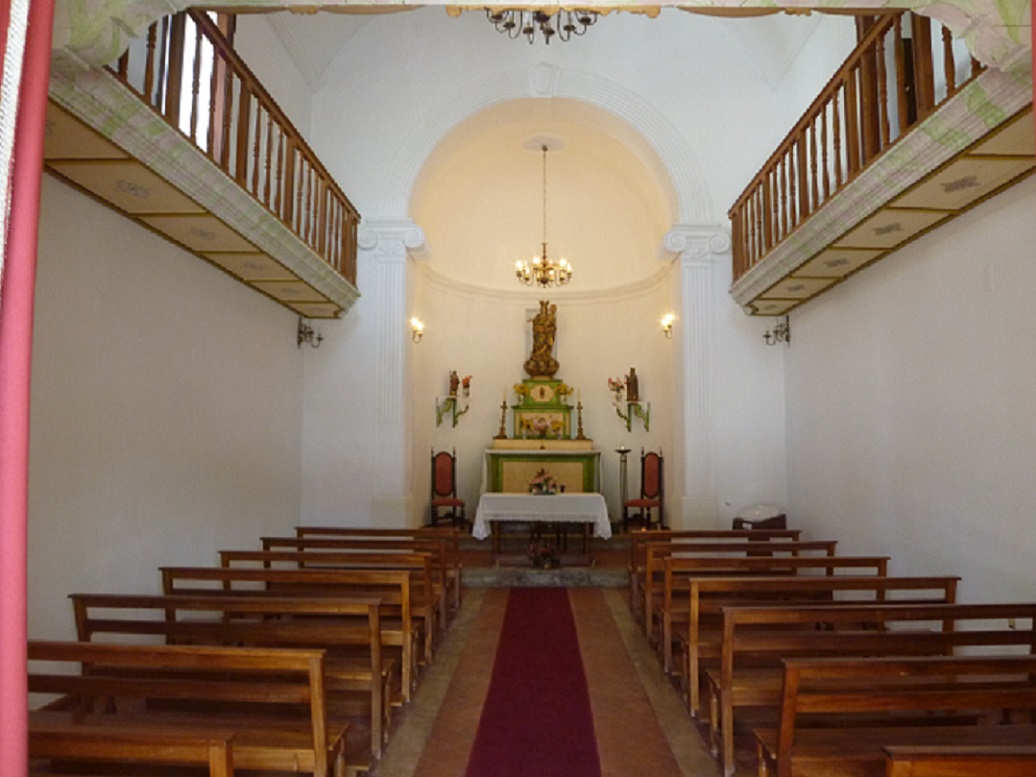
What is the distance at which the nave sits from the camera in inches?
165

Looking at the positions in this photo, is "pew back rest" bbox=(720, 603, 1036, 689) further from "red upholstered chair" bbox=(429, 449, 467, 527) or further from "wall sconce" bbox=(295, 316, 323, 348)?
"red upholstered chair" bbox=(429, 449, 467, 527)

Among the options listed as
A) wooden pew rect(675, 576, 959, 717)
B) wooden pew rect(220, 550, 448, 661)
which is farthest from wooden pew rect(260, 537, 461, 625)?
wooden pew rect(675, 576, 959, 717)

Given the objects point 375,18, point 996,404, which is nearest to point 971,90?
point 996,404

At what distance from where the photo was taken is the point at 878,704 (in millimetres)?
2834

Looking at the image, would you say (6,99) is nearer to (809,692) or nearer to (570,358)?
(809,692)

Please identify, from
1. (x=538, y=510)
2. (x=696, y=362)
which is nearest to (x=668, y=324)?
(x=696, y=362)

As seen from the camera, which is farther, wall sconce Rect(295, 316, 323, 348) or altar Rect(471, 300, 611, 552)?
wall sconce Rect(295, 316, 323, 348)

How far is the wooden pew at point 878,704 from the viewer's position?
2.83 meters

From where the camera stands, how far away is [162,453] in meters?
6.29

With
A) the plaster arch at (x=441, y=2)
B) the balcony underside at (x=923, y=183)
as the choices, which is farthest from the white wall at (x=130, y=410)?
the balcony underside at (x=923, y=183)

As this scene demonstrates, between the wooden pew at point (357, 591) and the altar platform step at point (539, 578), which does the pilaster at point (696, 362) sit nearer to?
the altar platform step at point (539, 578)

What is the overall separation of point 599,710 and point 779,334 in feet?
22.1

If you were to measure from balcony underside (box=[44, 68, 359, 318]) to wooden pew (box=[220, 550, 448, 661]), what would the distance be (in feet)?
9.39

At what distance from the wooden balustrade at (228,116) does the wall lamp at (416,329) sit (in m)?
1.40
